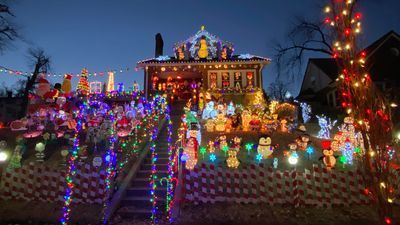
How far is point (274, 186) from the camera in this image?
9.42 m

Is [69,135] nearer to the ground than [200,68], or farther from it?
nearer to the ground

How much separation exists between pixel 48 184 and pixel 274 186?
7.37 metres

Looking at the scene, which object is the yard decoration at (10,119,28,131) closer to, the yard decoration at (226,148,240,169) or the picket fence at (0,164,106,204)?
the picket fence at (0,164,106,204)

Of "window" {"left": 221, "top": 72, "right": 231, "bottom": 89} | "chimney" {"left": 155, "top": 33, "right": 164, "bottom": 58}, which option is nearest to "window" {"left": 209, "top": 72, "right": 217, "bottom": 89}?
"window" {"left": 221, "top": 72, "right": 231, "bottom": 89}

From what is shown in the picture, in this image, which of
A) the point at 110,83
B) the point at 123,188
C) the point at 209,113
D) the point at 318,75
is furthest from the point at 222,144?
the point at 318,75

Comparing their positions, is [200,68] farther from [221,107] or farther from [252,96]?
[221,107]

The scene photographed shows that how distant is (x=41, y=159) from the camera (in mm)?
12375

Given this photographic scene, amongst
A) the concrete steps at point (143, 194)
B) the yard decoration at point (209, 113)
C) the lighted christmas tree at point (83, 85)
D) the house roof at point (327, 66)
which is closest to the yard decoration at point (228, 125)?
the yard decoration at point (209, 113)

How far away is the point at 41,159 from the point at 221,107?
9.98m

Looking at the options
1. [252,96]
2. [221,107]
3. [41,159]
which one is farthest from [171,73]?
[41,159]

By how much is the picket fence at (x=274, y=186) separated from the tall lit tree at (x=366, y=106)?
4.26 meters

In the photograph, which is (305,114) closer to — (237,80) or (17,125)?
(237,80)

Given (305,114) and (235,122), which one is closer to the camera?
(235,122)

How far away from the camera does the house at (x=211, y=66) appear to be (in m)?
25.5
